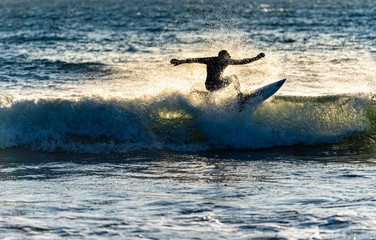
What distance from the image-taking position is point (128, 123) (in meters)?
13.2

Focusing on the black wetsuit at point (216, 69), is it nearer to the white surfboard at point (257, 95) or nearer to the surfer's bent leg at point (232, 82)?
the surfer's bent leg at point (232, 82)

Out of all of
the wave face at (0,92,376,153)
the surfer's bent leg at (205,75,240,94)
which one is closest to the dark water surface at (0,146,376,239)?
the wave face at (0,92,376,153)

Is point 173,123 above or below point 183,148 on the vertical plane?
above

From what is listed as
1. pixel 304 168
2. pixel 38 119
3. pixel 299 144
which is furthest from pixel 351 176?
pixel 38 119

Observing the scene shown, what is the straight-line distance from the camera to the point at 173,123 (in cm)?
1328

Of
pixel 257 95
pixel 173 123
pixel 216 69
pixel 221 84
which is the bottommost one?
pixel 173 123

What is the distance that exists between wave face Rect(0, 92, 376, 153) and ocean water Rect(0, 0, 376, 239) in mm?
31

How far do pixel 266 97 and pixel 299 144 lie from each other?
1.61m

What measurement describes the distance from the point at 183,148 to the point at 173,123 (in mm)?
1175

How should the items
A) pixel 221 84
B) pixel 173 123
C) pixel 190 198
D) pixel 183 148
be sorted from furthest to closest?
pixel 173 123
pixel 221 84
pixel 183 148
pixel 190 198

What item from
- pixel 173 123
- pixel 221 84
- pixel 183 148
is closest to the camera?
pixel 183 148

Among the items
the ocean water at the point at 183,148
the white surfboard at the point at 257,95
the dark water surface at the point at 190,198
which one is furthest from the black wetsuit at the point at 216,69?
the dark water surface at the point at 190,198

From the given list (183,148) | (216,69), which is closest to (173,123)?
(183,148)

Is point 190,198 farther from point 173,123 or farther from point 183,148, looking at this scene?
point 173,123
